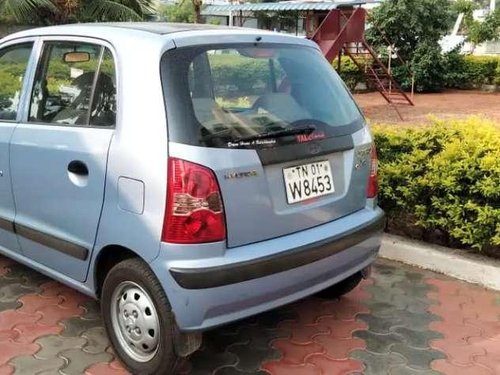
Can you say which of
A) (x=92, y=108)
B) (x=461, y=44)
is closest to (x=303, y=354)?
(x=92, y=108)

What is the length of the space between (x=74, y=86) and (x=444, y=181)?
7.96 ft

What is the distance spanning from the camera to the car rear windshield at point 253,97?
8.54 ft

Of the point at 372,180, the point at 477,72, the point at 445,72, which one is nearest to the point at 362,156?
the point at 372,180

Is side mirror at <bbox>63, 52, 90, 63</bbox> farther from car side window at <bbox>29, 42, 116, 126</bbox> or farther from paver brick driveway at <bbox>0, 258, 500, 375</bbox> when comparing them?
paver brick driveway at <bbox>0, 258, 500, 375</bbox>

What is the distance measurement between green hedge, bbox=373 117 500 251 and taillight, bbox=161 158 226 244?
2.14m

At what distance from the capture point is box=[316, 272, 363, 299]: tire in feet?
11.8

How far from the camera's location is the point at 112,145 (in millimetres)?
2758

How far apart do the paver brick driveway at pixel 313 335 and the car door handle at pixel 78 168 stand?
0.92 meters

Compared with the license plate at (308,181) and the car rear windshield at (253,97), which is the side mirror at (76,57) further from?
the license plate at (308,181)

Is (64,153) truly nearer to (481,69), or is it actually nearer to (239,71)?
(239,71)

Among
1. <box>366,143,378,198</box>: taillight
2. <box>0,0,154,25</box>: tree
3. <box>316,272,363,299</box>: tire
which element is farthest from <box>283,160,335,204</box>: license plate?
<box>0,0,154,25</box>: tree

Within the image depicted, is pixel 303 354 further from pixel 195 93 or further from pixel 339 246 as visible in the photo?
pixel 195 93

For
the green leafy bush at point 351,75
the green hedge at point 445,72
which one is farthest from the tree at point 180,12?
the green hedge at point 445,72

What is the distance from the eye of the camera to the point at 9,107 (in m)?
3.55
